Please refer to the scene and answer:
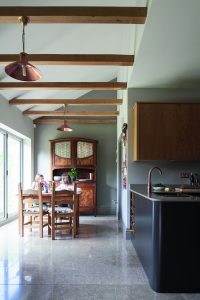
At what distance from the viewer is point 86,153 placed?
7.45m

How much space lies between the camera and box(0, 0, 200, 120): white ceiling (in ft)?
8.55

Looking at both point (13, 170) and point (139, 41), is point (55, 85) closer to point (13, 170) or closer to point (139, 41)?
point (139, 41)

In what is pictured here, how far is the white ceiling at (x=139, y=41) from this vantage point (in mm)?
2605

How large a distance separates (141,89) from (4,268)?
3.35 m

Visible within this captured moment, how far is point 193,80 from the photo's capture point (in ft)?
14.1

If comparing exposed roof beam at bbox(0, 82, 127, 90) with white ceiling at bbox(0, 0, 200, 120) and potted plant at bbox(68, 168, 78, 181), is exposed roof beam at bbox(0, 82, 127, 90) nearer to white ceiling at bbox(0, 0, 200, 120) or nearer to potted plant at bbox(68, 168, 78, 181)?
white ceiling at bbox(0, 0, 200, 120)

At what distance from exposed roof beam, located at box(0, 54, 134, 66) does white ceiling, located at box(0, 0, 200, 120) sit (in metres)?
0.22

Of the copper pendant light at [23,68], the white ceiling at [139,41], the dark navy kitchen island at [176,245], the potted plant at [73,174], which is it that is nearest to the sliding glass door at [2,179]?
the white ceiling at [139,41]

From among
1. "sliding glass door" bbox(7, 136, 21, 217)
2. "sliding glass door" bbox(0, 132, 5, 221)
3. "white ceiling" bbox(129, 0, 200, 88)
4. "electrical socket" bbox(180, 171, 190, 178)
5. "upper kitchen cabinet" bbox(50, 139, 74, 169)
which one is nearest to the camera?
"white ceiling" bbox(129, 0, 200, 88)

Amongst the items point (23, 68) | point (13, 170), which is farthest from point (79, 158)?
point (23, 68)

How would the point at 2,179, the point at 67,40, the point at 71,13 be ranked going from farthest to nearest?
the point at 2,179 → the point at 67,40 → the point at 71,13

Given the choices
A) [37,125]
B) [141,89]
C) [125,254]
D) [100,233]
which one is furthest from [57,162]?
[125,254]

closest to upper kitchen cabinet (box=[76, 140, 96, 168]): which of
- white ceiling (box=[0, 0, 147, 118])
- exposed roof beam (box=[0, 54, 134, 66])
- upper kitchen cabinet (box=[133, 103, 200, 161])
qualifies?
white ceiling (box=[0, 0, 147, 118])

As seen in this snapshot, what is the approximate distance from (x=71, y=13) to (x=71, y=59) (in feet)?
3.41
